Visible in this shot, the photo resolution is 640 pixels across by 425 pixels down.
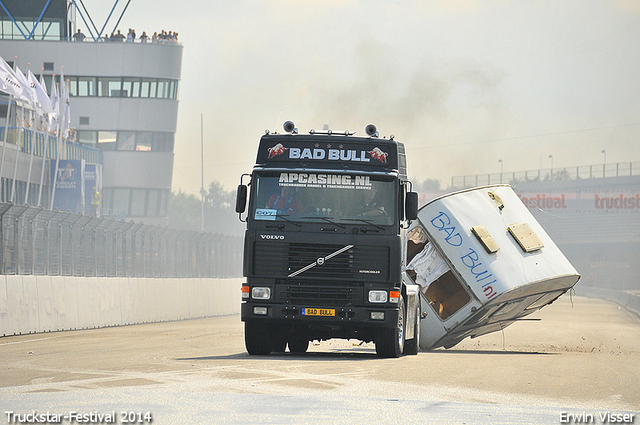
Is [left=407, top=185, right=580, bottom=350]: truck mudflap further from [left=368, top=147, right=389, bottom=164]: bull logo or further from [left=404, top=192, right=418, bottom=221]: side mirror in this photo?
[left=368, top=147, right=389, bottom=164]: bull logo

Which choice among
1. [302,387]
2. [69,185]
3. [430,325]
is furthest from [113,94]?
Result: [302,387]

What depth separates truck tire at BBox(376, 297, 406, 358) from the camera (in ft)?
49.5

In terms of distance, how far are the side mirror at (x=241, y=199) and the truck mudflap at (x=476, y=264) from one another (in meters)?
5.21

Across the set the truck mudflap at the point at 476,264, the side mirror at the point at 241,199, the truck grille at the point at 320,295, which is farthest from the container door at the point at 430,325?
the side mirror at the point at 241,199

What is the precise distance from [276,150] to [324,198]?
1097 mm

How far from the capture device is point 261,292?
578 inches

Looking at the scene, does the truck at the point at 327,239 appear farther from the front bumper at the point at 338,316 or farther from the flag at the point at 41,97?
the flag at the point at 41,97

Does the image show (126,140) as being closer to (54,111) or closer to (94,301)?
(54,111)

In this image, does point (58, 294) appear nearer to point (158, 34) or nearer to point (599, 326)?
point (599, 326)

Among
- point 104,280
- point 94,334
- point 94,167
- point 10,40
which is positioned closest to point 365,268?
point 94,334

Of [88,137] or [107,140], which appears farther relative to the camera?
[107,140]

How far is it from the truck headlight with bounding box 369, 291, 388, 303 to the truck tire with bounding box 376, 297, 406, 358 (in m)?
0.33

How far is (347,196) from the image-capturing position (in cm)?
1466

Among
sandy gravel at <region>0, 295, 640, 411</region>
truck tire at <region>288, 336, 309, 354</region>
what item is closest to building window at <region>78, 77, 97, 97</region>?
sandy gravel at <region>0, 295, 640, 411</region>
